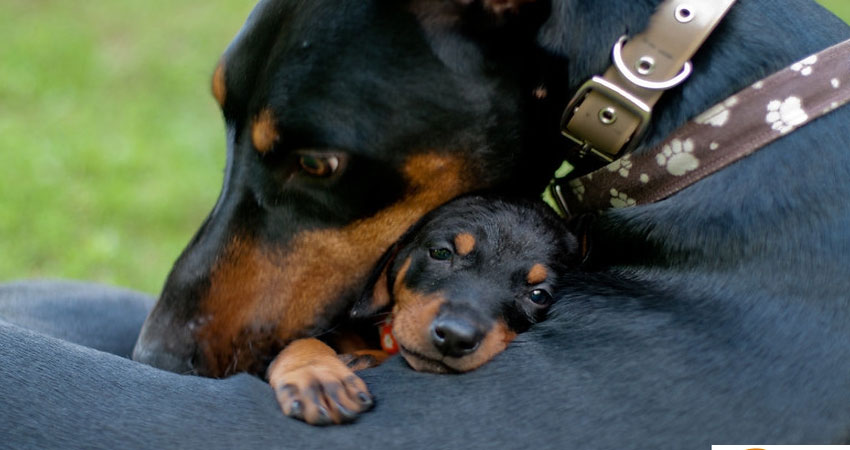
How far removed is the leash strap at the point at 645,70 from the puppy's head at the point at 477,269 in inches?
21.2

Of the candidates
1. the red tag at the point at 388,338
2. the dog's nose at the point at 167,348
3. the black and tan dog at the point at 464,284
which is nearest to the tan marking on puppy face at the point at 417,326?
the black and tan dog at the point at 464,284

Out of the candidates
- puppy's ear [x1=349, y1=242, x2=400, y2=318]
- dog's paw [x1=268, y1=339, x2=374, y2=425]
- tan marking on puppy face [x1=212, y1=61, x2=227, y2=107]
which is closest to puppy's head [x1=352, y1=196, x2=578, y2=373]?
puppy's ear [x1=349, y1=242, x2=400, y2=318]

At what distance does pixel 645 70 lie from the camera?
8.21ft

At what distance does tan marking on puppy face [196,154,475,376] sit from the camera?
286 cm

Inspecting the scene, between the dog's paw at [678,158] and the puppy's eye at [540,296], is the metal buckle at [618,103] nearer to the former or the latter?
the dog's paw at [678,158]

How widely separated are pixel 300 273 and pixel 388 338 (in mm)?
419

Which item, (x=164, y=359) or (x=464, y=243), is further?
(x=464, y=243)

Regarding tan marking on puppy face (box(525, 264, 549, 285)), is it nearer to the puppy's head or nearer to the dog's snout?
the puppy's head

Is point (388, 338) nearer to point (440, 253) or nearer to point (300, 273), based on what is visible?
point (440, 253)

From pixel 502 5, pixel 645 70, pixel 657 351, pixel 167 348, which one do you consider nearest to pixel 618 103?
pixel 645 70

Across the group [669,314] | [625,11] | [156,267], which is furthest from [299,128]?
[156,267]

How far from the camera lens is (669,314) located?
2.45 meters

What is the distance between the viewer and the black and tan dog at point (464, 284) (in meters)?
2.70

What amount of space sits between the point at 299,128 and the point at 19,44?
249 inches
